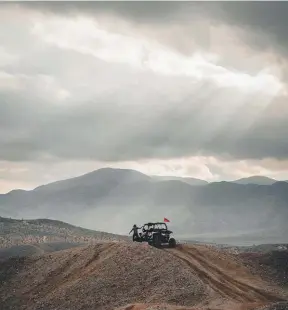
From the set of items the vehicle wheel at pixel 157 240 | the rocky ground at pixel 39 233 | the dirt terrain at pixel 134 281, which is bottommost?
the dirt terrain at pixel 134 281

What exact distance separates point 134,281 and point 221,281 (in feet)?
25.0

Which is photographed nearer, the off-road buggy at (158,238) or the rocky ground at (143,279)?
the rocky ground at (143,279)

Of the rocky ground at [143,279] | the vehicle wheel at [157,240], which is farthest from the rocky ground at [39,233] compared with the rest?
the vehicle wheel at [157,240]

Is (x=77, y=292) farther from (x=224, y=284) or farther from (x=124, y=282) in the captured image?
(x=224, y=284)

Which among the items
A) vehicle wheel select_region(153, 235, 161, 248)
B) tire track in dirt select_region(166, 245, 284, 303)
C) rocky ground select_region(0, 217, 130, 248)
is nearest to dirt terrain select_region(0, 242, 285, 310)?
tire track in dirt select_region(166, 245, 284, 303)

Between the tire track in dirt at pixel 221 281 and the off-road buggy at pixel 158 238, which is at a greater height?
the off-road buggy at pixel 158 238

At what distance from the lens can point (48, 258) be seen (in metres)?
55.3

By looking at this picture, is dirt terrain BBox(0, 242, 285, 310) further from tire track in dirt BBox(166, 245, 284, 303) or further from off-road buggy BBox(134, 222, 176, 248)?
off-road buggy BBox(134, 222, 176, 248)

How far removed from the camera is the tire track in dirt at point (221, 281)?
4287 centimetres

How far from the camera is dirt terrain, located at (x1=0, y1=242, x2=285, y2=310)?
134ft

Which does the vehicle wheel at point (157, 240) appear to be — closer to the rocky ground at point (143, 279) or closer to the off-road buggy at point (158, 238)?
the off-road buggy at point (158, 238)

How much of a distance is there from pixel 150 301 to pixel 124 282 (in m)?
4.77

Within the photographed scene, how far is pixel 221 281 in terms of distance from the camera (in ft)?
150

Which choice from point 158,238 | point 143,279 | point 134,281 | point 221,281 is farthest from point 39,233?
point 221,281
